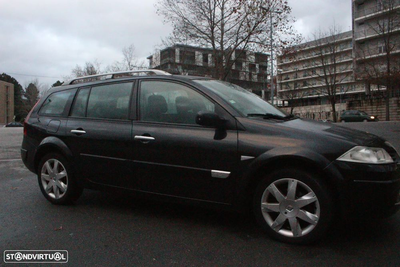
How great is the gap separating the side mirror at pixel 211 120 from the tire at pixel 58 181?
1.95 meters

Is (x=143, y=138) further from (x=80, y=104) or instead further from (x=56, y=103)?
(x=56, y=103)

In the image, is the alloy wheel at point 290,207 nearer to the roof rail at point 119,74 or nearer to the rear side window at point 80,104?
the roof rail at point 119,74

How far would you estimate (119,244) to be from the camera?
2.80 meters

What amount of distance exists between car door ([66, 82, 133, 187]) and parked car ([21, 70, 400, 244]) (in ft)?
0.05

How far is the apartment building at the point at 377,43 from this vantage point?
25953mm

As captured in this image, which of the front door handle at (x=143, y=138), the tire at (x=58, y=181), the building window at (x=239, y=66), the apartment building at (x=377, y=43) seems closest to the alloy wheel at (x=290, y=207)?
the front door handle at (x=143, y=138)

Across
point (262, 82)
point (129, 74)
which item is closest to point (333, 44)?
point (262, 82)

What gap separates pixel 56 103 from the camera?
4.33 m

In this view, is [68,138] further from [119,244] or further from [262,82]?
[262,82]

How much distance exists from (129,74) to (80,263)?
2343 mm

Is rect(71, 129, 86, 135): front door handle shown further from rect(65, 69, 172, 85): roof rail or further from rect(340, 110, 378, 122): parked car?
rect(340, 110, 378, 122): parked car

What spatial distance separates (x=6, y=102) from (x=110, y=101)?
8496cm

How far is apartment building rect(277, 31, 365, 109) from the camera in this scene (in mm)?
41875

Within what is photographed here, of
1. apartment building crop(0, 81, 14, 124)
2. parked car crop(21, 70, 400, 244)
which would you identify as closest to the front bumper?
parked car crop(21, 70, 400, 244)
